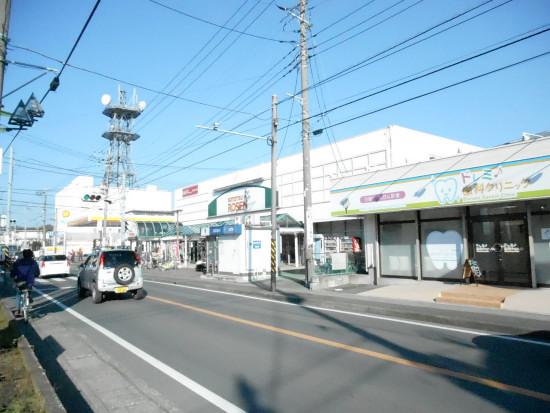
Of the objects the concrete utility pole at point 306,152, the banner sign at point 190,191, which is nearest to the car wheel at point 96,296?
the concrete utility pole at point 306,152

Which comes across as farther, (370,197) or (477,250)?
(370,197)

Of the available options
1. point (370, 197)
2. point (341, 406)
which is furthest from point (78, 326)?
point (370, 197)

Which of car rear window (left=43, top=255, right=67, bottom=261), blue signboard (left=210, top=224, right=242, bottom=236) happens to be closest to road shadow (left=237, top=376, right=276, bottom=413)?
blue signboard (left=210, top=224, right=242, bottom=236)

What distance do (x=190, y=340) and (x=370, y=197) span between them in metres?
11.8

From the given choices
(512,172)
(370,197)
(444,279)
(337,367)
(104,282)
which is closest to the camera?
(337,367)

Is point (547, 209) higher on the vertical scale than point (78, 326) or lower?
higher

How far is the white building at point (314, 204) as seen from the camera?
23.4 metres

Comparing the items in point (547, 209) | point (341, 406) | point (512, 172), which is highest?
point (512, 172)

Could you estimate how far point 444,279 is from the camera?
16.8m

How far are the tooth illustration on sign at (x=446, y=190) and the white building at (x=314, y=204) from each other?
2.22 meters

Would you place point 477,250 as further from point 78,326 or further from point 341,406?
point 78,326

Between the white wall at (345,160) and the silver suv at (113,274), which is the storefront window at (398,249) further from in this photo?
the silver suv at (113,274)

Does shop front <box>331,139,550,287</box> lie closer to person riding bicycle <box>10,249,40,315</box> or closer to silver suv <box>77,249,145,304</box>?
silver suv <box>77,249,145,304</box>

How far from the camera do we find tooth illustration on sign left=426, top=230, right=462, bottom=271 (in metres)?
16.5
